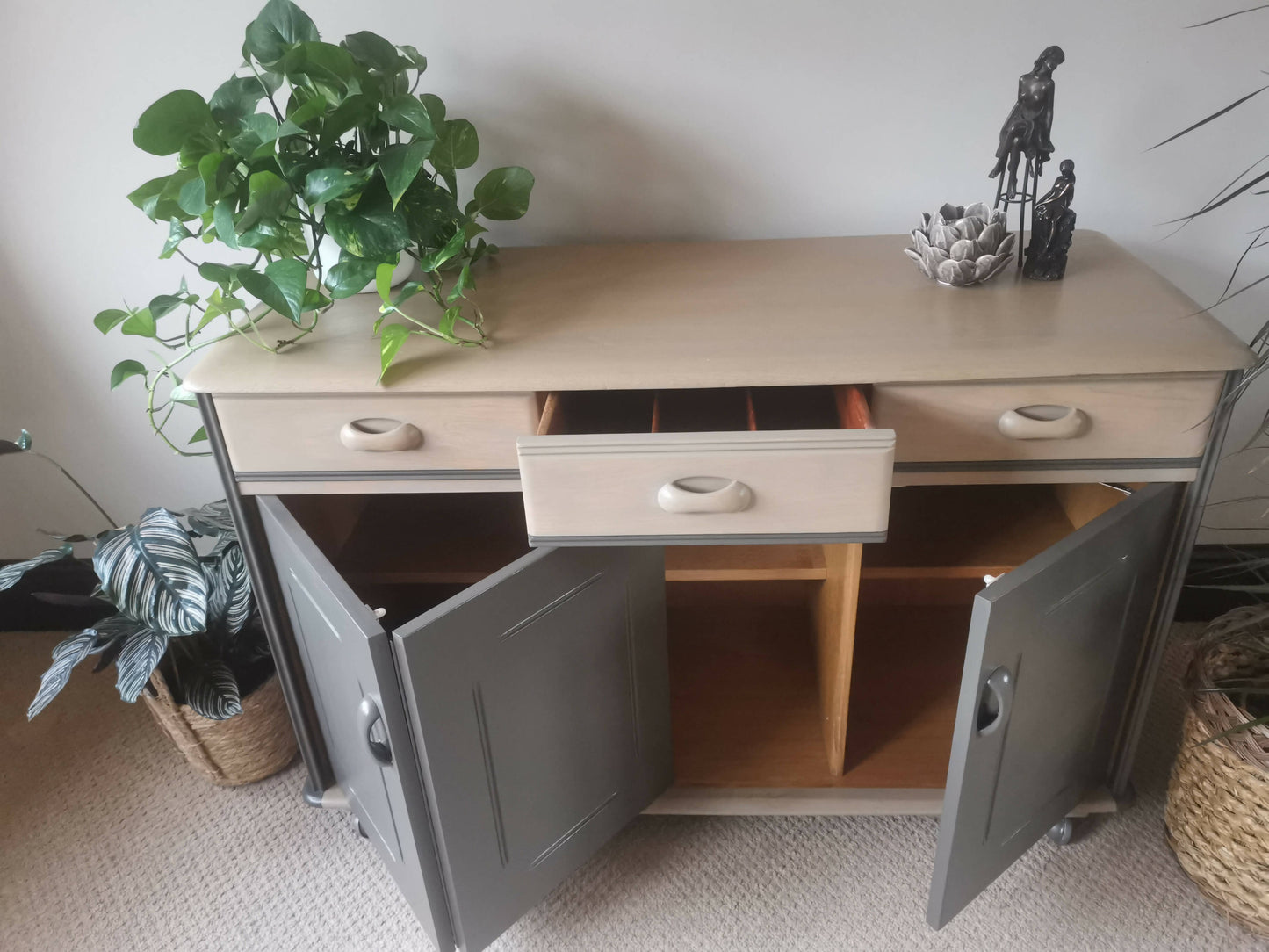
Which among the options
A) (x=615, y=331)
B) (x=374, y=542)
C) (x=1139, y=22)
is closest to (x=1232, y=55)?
(x=1139, y=22)

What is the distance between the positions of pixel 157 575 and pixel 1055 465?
1.12 meters

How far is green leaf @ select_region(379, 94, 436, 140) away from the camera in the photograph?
100 cm

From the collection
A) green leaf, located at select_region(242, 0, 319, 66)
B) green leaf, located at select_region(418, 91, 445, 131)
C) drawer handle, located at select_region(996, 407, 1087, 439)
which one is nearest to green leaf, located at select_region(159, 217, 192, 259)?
green leaf, located at select_region(242, 0, 319, 66)

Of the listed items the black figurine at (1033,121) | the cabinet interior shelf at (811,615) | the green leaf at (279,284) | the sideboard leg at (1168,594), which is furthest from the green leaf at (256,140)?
the sideboard leg at (1168,594)

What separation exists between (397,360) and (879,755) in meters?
0.86

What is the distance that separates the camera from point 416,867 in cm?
104

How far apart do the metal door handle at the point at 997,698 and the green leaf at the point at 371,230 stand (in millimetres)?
769

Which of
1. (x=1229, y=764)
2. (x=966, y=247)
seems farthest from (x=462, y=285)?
(x=1229, y=764)

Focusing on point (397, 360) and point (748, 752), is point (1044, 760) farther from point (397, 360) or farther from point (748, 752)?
point (397, 360)

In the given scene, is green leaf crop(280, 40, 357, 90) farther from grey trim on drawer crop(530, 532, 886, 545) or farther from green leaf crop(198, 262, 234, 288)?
grey trim on drawer crop(530, 532, 886, 545)

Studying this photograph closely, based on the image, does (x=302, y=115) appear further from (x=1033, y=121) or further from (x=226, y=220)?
(x=1033, y=121)

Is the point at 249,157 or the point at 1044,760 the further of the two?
the point at 1044,760

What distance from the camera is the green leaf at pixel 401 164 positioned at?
3.15 ft

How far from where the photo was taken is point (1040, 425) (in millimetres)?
987
